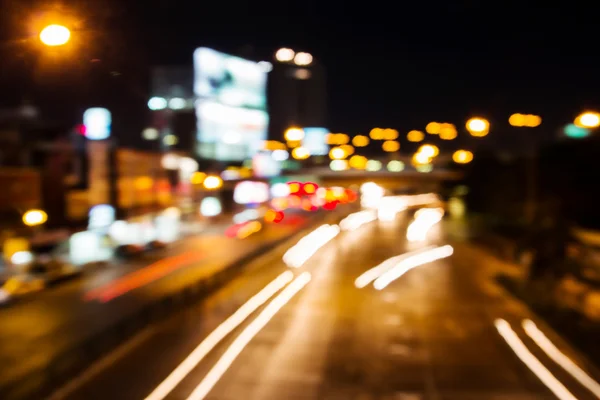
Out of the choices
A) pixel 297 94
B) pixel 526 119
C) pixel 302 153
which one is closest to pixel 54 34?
pixel 526 119

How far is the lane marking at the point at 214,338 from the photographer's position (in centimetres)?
990

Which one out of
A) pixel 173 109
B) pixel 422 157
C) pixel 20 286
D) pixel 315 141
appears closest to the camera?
pixel 20 286

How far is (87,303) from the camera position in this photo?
755 inches

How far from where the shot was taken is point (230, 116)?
77.8 m

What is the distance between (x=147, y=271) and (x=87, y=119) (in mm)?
7496

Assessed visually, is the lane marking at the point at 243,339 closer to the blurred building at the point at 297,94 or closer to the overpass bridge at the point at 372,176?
the overpass bridge at the point at 372,176

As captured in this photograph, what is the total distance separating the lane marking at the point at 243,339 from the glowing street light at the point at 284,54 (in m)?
121

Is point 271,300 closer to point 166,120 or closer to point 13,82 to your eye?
point 13,82

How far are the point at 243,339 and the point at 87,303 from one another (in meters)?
7.39

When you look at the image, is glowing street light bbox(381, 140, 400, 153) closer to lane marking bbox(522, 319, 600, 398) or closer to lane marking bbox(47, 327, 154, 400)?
lane marking bbox(522, 319, 600, 398)

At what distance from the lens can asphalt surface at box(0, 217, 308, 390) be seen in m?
13.4

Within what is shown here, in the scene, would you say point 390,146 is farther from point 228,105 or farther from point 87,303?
point 87,303

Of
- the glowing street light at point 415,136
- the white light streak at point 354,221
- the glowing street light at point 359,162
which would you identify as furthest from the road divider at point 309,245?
the glowing street light at point 359,162

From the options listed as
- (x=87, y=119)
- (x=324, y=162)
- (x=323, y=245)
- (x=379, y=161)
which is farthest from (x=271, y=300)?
(x=324, y=162)
